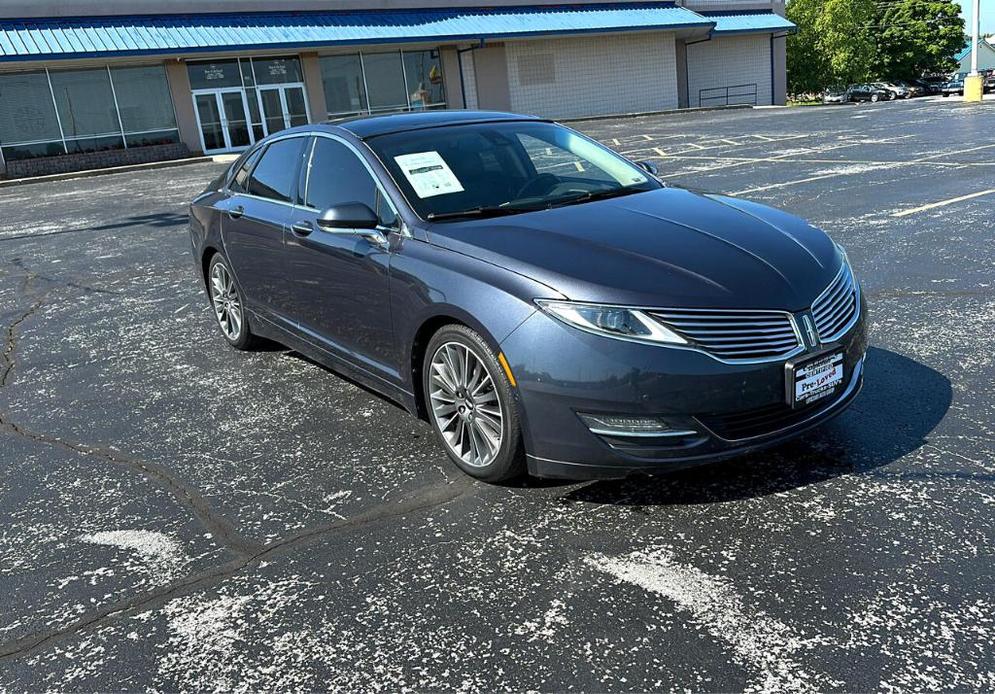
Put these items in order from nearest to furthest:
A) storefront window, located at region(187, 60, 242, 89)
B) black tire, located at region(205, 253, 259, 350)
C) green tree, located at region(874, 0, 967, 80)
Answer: black tire, located at region(205, 253, 259, 350) → storefront window, located at region(187, 60, 242, 89) → green tree, located at region(874, 0, 967, 80)

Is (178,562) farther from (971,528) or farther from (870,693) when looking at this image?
(971,528)

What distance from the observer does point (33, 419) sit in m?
5.27

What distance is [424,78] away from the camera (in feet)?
116

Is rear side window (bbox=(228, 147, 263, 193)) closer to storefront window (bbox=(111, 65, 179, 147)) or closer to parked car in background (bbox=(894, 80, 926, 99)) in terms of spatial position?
storefront window (bbox=(111, 65, 179, 147))

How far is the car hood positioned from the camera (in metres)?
3.40

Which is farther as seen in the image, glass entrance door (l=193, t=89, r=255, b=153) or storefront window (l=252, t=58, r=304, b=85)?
storefront window (l=252, t=58, r=304, b=85)

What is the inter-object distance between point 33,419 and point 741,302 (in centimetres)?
433

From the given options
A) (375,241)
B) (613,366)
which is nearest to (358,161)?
(375,241)

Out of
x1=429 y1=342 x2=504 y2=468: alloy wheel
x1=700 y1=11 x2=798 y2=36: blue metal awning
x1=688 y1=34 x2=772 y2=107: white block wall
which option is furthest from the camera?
x1=688 y1=34 x2=772 y2=107: white block wall

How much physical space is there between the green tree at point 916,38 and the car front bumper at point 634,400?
88.7m

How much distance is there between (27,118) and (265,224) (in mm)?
27300

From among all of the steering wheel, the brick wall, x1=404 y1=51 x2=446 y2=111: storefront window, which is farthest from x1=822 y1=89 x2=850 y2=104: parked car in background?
the steering wheel

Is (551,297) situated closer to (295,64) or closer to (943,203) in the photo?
(943,203)

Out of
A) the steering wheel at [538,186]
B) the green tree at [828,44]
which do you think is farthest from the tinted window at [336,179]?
the green tree at [828,44]
